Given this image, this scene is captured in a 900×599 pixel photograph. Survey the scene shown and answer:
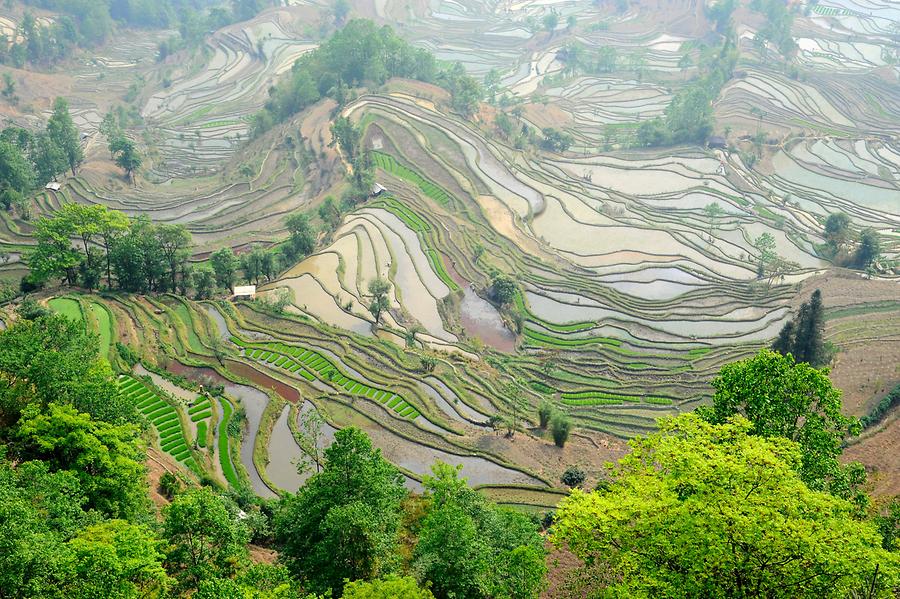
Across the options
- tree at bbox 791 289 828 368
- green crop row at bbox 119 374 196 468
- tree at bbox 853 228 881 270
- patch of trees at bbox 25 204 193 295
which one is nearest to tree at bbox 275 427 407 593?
green crop row at bbox 119 374 196 468

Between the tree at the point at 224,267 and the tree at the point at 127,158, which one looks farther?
the tree at the point at 127,158

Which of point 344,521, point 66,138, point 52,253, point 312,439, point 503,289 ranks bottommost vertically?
point 312,439

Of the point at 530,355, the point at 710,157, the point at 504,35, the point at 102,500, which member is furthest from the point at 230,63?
the point at 102,500

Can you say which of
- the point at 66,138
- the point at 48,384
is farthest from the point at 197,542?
the point at 66,138

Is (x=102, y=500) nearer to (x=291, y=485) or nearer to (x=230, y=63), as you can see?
(x=291, y=485)

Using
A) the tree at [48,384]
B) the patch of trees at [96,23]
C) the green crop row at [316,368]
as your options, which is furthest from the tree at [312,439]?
the patch of trees at [96,23]

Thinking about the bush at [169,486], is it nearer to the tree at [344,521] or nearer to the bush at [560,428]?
the tree at [344,521]

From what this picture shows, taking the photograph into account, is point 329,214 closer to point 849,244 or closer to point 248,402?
point 248,402
